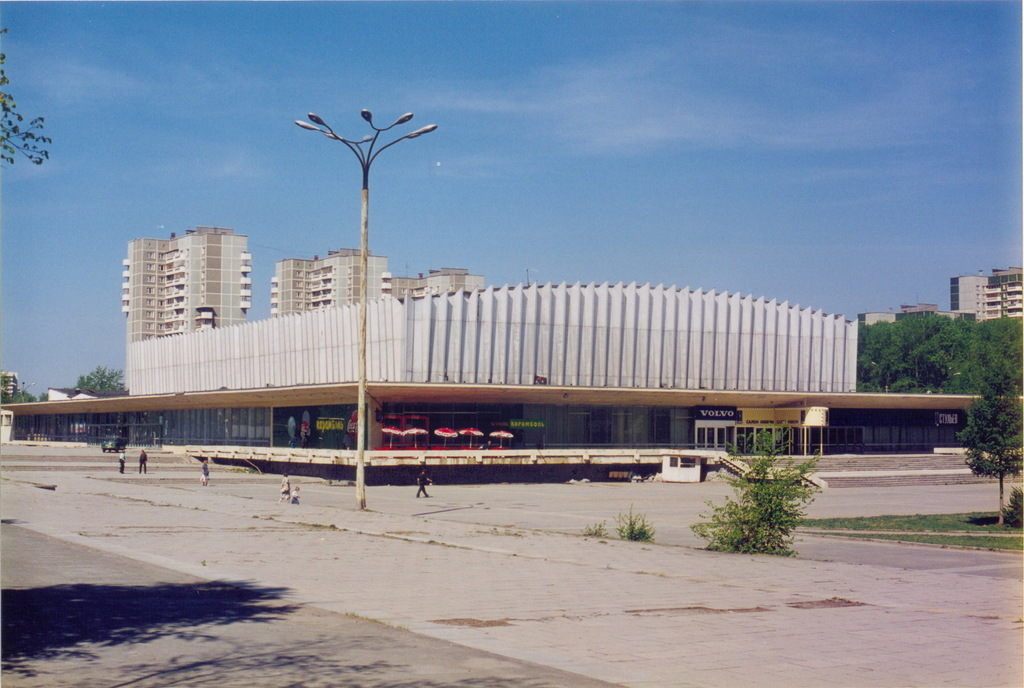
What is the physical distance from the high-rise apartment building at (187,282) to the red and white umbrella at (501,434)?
8005 cm

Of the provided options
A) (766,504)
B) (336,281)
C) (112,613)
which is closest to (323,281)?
(336,281)

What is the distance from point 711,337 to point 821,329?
9.79m

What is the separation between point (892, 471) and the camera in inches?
2496

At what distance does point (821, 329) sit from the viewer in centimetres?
7456

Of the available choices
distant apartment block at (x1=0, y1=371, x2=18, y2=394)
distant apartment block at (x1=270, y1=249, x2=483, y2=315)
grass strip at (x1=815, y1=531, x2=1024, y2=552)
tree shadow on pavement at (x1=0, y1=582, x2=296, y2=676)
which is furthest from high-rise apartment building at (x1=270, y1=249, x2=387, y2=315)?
tree shadow on pavement at (x1=0, y1=582, x2=296, y2=676)

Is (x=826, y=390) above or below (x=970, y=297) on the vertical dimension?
below

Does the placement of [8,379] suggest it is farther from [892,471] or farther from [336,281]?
[336,281]

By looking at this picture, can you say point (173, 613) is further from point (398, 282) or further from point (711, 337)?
point (398, 282)

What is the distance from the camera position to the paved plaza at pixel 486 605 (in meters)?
9.55

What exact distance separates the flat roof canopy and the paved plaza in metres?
28.2

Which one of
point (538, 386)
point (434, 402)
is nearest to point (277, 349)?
point (434, 402)

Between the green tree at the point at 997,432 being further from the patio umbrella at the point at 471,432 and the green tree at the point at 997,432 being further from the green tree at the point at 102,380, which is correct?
the green tree at the point at 102,380

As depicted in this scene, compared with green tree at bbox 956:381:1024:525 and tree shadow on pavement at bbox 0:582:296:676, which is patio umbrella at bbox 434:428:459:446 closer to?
green tree at bbox 956:381:1024:525

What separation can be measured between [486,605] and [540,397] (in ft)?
159
